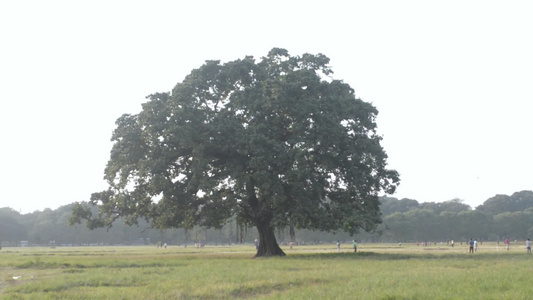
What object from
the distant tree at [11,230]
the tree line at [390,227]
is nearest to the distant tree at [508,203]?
the tree line at [390,227]

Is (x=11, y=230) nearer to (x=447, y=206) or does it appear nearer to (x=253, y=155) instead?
(x=253, y=155)

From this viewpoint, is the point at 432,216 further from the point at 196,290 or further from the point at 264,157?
the point at 196,290

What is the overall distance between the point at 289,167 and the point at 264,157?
2438 mm

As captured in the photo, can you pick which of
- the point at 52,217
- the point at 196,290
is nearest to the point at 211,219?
the point at 196,290

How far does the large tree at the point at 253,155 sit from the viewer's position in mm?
35281

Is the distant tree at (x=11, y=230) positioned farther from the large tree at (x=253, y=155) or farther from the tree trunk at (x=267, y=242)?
Answer: the tree trunk at (x=267, y=242)

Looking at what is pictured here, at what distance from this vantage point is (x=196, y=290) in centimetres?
1695

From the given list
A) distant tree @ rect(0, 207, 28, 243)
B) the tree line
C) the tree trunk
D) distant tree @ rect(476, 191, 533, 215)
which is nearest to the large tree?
the tree trunk

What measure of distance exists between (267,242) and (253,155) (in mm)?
8188

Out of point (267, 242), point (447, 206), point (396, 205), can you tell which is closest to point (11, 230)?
point (396, 205)

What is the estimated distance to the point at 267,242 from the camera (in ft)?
132

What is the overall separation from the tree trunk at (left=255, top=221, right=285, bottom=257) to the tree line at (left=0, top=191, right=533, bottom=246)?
61.5 m

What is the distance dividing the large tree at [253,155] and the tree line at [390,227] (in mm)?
63645

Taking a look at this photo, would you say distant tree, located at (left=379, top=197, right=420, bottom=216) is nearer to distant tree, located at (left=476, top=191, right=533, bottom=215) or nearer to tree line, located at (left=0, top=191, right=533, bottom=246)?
tree line, located at (left=0, top=191, right=533, bottom=246)
